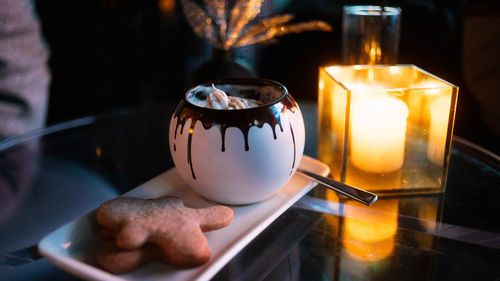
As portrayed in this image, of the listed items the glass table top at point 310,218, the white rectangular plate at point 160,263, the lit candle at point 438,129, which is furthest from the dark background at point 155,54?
the white rectangular plate at point 160,263

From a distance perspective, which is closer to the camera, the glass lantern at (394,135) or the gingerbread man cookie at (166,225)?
the gingerbread man cookie at (166,225)

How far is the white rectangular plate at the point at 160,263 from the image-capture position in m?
0.41

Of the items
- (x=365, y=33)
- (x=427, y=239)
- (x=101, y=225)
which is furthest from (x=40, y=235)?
(x=365, y=33)

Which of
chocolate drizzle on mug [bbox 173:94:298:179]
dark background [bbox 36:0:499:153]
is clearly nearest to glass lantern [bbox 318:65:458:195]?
chocolate drizzle on mug [bbox 173:94:298:179]

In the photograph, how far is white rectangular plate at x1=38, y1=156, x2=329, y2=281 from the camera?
1.34ft

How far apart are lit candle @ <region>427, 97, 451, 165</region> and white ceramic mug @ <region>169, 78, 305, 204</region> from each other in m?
0.19

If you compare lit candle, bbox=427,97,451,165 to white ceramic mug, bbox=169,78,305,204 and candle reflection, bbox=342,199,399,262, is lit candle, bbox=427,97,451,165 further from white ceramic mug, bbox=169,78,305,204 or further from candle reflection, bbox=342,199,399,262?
white ceramic mug, bbox=169,78,305,204

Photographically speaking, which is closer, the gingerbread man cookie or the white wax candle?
the gingerbread man cookie

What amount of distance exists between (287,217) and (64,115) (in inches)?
52.2

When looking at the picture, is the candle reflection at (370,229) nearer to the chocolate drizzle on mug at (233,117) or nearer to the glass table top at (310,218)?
the glass table top at (310,218)

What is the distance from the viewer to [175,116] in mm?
507

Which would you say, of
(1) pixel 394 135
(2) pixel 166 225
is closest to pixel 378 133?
(1) pixel 394 135

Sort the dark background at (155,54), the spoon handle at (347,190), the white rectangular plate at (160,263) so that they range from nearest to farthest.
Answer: the white rectangular plate at (160,263), the spoon handle at (347,190), the dark background at (155,54)

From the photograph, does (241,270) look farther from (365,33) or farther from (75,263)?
(365,33)
